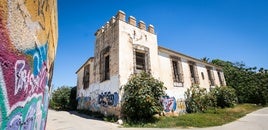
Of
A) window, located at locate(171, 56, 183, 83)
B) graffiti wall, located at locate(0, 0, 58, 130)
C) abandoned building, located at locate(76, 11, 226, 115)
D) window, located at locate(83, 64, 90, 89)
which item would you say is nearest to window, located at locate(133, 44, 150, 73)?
abandoned building, located at locate(76, 11, 226, 115)

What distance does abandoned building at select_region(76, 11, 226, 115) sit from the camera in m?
9.86

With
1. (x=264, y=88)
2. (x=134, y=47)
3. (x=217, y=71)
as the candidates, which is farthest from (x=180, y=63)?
(x=264, y=88)

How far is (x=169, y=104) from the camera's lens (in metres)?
11.3

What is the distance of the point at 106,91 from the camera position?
10.6m

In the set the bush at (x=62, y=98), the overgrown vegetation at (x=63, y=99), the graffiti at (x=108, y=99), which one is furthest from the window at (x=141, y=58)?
the bush at (x=62, y=98)

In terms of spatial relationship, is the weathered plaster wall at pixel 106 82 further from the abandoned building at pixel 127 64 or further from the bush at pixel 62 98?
the bush at pixel 62 98

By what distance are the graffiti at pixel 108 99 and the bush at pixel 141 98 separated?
635mm

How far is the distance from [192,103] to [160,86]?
205 inches

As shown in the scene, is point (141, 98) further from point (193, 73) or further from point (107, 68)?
point (193, 73)

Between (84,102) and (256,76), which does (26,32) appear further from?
(256,76)

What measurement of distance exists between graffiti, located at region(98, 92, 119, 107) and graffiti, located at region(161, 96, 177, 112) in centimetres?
353

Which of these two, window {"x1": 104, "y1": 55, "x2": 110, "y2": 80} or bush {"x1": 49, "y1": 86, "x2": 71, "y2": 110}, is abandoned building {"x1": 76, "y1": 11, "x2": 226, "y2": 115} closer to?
window {"x1": 104, "y1": 55, "x2": 110, "y2": 80}

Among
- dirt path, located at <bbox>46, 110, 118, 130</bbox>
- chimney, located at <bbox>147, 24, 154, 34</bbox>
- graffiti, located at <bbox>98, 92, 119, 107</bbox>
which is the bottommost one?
dirt path, located at <bbox>46, 110, 118, 130</bbox>

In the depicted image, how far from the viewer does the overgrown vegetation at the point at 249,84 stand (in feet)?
74.8
